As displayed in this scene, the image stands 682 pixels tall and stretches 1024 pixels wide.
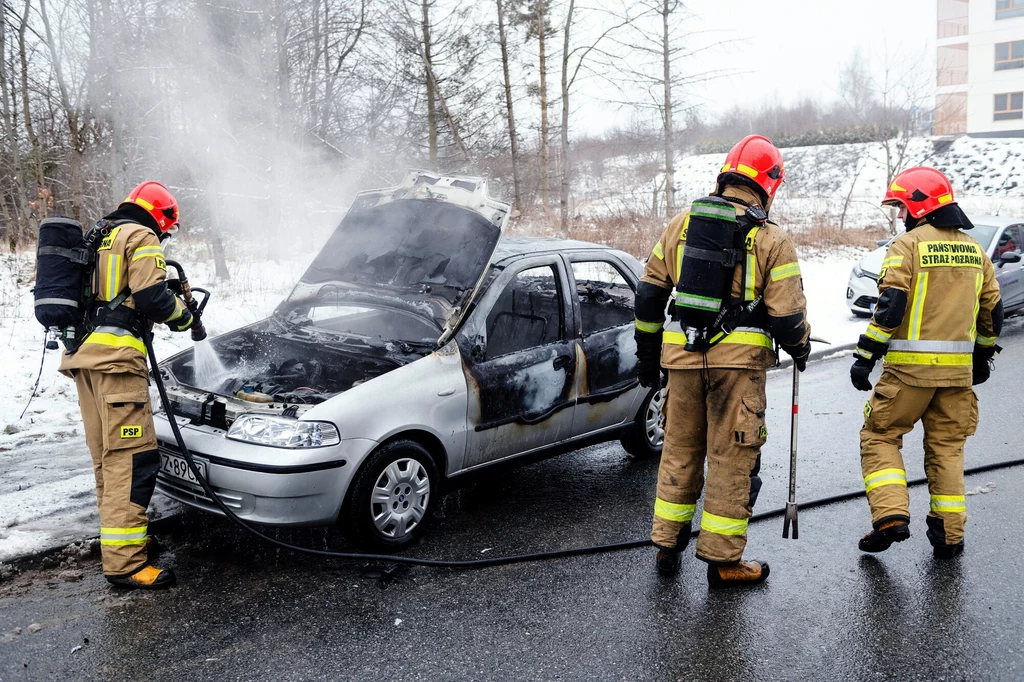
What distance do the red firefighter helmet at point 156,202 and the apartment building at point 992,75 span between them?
48.7m

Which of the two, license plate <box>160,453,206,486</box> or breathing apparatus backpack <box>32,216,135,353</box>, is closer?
breathing apparatus backpack <box>32,216,135,353</box>

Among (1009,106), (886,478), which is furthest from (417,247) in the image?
(1009,106)

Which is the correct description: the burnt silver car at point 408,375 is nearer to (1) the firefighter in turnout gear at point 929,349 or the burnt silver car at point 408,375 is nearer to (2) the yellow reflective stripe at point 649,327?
(2) the yellow reflective stripe at point 649,327

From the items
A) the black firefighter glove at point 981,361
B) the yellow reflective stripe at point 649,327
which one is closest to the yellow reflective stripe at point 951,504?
the black firefighter glove at point 981,361

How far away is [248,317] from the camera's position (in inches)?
389

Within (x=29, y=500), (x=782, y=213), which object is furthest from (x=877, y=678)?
(x=782, y=213)

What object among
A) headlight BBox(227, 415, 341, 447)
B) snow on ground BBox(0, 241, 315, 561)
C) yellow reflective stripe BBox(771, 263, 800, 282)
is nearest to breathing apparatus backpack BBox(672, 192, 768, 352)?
yellow reflective stripe BBox(771, 263, 800, 282)

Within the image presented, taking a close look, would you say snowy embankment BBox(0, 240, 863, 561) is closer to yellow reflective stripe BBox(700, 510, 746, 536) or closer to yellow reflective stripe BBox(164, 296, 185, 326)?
yellow reflective stripe BBox(164, 296, 185, 326)

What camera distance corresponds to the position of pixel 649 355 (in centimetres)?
425

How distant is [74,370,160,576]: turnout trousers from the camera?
3.96 metres

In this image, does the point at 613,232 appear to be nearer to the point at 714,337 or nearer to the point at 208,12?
the point at 208,12

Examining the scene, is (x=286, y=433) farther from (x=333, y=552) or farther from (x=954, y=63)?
(x=954, y=63)

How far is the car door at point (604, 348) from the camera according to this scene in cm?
527

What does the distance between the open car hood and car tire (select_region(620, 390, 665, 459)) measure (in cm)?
159
